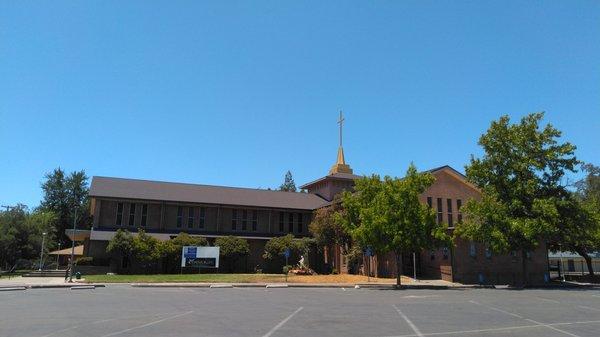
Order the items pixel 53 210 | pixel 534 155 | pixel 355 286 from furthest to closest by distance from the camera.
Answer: pixel 53 210
pixel 534 155
pixel 355 286

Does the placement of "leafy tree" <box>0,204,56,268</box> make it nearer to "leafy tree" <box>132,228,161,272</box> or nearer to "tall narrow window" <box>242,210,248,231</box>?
"leafy tree" <box>132,228,161,272</box>

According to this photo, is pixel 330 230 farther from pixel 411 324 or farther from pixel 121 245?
pixel 411 324

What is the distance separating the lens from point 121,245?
137 feet

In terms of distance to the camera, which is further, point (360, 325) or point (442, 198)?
point (442, 198)

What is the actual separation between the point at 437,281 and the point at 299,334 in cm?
3020

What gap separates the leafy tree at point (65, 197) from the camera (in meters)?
94.1

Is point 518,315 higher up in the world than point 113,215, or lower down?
lower down

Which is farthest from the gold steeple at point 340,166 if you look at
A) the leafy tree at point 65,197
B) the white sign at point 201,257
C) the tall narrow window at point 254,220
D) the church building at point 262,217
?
the leafy tree at point 65,197

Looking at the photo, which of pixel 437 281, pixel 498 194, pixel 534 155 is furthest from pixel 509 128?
pixel 437 281

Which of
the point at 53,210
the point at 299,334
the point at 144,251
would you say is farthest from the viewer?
the point at 53,210

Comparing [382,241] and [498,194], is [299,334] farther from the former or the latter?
[498,194]

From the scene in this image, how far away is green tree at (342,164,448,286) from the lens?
1362 inches

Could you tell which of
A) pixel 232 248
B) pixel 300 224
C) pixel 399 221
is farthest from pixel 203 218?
pixel 399 221

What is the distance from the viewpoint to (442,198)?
46.1 m
